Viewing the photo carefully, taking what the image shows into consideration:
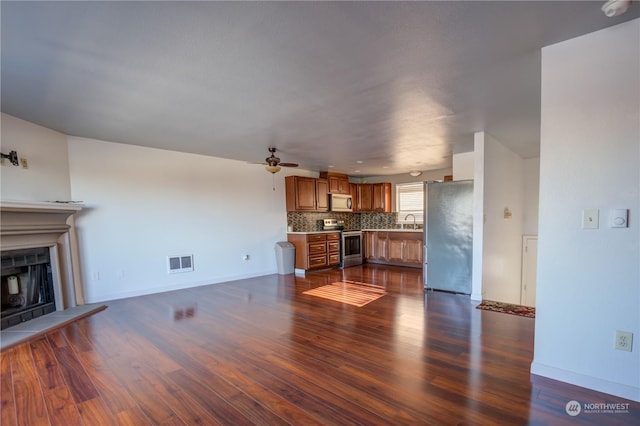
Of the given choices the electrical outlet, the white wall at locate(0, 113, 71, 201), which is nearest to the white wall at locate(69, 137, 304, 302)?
the white wall at locate(0, 113, 71, 201)

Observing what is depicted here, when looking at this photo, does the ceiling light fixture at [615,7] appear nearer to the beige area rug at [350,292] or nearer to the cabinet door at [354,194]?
the beige area rug at [350,292]

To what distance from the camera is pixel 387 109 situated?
3170mm

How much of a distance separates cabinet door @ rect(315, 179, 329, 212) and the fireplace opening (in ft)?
16.2

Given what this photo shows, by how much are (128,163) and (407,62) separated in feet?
14.8

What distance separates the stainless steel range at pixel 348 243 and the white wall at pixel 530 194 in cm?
362

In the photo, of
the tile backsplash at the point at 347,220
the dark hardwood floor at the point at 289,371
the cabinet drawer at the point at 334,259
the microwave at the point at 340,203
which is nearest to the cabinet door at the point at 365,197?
the microwave at the point at 340,203

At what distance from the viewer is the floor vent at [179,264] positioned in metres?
5.11

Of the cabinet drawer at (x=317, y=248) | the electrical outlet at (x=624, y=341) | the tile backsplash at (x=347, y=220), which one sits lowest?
the cabinet drawer at (x=317, y=248)

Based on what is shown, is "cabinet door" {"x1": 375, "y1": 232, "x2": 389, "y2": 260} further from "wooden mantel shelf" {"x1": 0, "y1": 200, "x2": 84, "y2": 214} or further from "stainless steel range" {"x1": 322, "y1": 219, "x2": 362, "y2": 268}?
"wooden mantel shelf" {"x1": 0, "y1": 200, "x2": 84, "y2": 214}

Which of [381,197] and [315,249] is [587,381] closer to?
[315,249]

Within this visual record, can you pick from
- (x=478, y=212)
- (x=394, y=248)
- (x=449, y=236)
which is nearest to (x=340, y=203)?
(x=394, y=248)

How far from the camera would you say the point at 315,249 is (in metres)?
6.61

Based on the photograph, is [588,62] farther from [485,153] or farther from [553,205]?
[485,153]

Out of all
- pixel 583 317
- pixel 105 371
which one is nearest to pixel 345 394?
pixel 583 317
